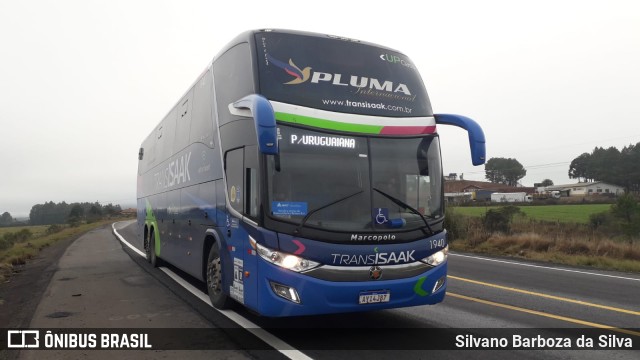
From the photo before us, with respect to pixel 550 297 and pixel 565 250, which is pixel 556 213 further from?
pixel 550 297

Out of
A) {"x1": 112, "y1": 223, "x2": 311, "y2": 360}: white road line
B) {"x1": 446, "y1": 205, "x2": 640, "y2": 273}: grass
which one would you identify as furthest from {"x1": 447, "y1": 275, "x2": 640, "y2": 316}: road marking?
{"x1": 112, "y1": 223, "x2": 311, "y2": 360}: white road line

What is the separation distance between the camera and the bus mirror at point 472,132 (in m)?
6.39

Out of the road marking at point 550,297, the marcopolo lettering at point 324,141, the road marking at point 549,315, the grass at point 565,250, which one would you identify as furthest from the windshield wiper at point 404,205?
the grass at point 565,250

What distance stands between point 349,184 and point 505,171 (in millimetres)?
152277

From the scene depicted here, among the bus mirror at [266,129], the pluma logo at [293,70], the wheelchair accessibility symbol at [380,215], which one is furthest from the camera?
the pluma logo at [293,70]

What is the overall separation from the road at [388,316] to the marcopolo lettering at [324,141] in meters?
2.42

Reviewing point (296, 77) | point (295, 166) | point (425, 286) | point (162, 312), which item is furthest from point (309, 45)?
point (162, 312)

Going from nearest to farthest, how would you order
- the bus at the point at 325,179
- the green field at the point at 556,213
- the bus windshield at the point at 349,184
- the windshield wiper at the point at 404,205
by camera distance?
1. the bus at the point at 325,179
2. the bus windshield at the point at 349,184
3. the windshield wiper at the point at 404,205
4. the green field at the point at 556,213

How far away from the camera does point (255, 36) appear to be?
6.41 m

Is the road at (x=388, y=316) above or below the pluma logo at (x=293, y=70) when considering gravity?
below

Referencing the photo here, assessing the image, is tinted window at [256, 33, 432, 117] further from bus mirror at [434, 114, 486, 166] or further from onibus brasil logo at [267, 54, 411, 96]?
bus mirror at [434, 114, 486, 166]

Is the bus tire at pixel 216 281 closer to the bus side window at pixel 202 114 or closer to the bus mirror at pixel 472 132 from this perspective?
the bus side window at pixel 202 114

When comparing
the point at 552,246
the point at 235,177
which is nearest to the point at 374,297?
the point at 235,177

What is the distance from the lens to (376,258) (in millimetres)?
5594
